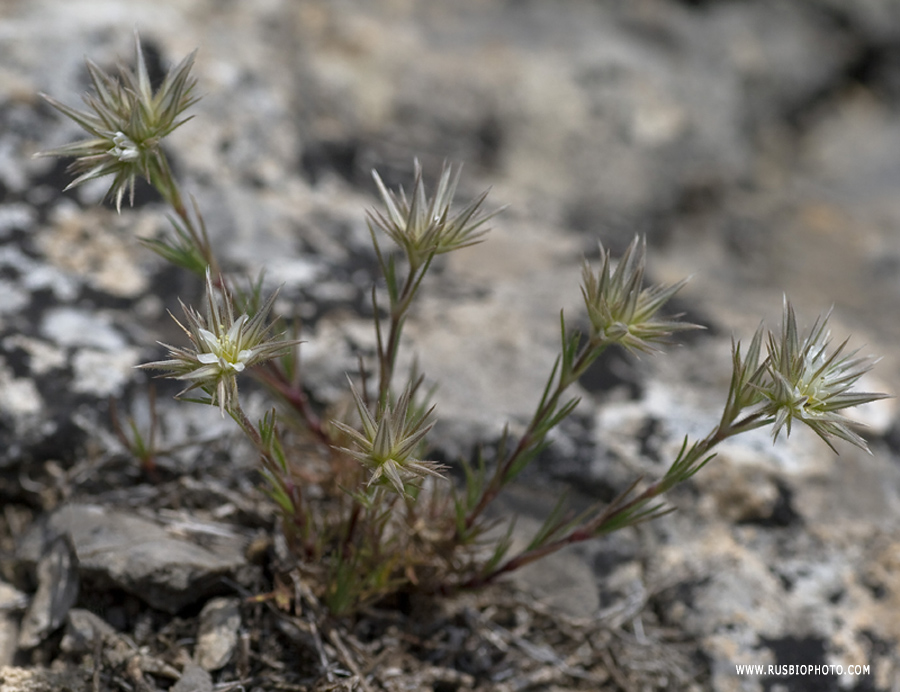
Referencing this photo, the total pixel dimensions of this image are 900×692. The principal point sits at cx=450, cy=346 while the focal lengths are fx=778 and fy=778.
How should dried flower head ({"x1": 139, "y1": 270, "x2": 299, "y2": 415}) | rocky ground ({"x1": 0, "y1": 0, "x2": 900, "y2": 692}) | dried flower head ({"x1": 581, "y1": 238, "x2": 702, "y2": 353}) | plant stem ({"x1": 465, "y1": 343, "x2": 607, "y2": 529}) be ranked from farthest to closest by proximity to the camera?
rocky ground ({"x1": 0, "y1": 0, "x2": 900, "y2": 692})
plant stem ({"x1": 465, "y1": 343, "x2": 607, "y2": 529})
dried flower head ({"x1": 581, "y1": 238, "x2": 702, "y2": 353})
dried flower head ({"x1": 139, "y1": 270, "x2": 299, "y2": 415})

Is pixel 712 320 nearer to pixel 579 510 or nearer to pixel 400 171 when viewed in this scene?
pixel 579 510

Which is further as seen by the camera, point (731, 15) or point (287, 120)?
point (731, 15)

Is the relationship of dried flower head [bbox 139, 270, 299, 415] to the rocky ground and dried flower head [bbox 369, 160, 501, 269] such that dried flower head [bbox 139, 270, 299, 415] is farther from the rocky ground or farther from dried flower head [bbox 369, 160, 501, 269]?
the rocky ground

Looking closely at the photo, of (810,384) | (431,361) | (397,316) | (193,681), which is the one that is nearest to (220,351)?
(397,316)

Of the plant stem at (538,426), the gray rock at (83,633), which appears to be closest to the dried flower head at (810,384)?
the plant stem at (538,426)

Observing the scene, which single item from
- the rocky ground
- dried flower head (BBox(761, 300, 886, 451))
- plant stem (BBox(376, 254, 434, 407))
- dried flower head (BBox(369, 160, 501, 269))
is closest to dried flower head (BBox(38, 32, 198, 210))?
dried flower head (BBox(369, 160, 501, 269))

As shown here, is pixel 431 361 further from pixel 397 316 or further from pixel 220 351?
pixel 220 351

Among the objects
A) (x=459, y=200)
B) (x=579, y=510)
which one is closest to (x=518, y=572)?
(x=579, y=510)
